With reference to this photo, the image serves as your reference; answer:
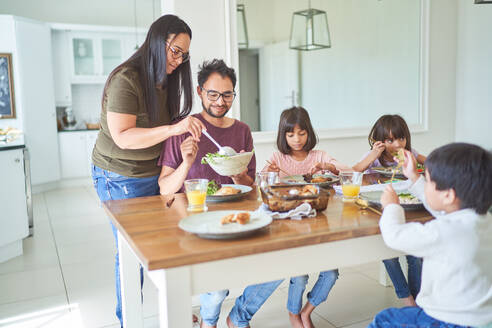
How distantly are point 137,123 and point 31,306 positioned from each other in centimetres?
128

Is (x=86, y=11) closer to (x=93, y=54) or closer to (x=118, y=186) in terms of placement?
(x=93, y=54)

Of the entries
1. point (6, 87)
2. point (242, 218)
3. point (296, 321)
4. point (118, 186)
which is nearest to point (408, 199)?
point (242, 218)

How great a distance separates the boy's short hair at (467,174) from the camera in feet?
3.70

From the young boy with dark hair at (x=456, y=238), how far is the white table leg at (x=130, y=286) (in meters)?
0.92

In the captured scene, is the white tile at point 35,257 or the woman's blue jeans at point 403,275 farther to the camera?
the white tile at point 35,257

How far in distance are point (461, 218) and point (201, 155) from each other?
1161mm

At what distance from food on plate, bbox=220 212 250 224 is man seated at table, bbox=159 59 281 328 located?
53 cm

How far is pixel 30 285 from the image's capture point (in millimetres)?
2699

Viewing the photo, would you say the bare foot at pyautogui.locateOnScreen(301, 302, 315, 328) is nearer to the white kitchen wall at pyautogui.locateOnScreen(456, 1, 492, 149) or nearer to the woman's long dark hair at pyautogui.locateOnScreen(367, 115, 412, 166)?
the woman's long dark hair at pyautogui.locateOnScreen(367, 115, 412, 166)

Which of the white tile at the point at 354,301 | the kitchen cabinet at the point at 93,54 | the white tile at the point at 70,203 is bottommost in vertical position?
the white tile at the point at 70,203

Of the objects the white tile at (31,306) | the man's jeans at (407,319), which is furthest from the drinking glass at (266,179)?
the white tile at (31,306)

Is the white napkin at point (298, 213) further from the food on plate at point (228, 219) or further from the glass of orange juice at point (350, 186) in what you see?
the glass of orange juice at point (350, 186)

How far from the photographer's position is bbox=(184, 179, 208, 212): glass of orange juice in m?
1.47

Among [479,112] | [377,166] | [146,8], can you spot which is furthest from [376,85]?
[146,8]
